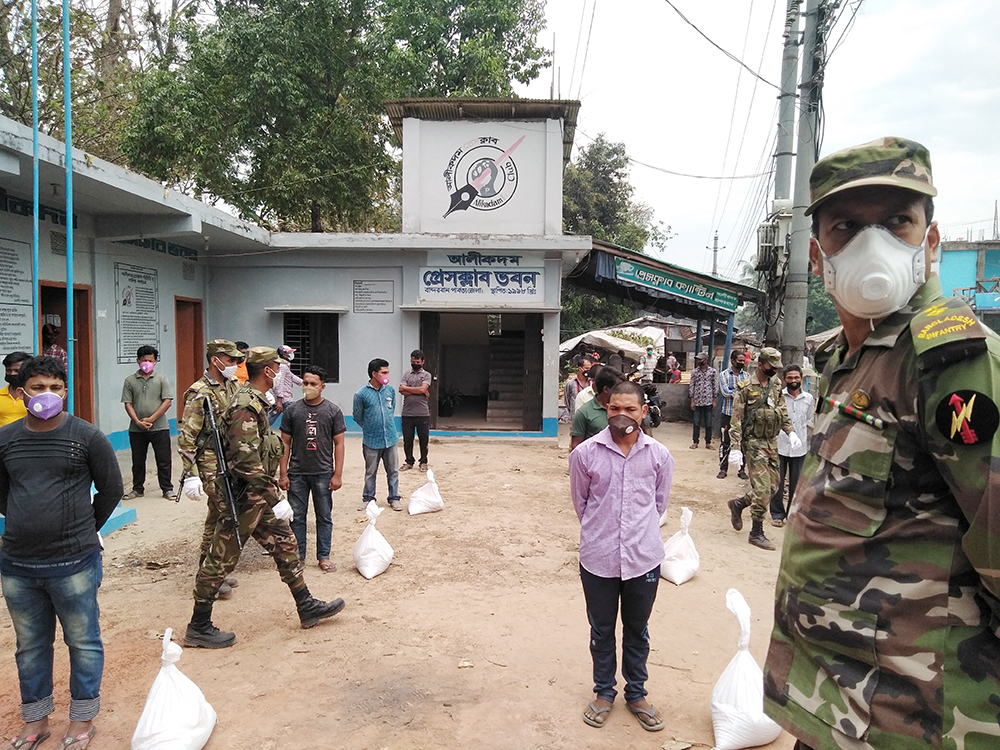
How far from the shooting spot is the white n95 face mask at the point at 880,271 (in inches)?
53.9

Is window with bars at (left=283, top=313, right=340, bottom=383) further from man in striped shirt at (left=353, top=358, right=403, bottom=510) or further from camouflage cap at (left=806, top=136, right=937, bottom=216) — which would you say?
camouflage cap at (left=806, top=136, right=937, bottom=216)

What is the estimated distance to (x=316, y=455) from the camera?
5.09 m

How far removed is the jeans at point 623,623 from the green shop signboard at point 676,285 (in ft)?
33.7

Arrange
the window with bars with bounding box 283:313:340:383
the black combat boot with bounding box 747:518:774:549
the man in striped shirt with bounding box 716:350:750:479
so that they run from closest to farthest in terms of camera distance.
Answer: the black combat boot with bounding box 747:518:774:549 → the man in striped shirt with bounding box 716:350:750:479 → the window with bars with bounding box 283:313:340:383

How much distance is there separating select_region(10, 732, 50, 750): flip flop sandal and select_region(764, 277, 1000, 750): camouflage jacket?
Answer: 3119mm

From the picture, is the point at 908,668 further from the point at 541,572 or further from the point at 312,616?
the point at 541,572

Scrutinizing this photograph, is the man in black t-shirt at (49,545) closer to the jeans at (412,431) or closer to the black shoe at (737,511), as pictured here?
the black shoe at (737,511)

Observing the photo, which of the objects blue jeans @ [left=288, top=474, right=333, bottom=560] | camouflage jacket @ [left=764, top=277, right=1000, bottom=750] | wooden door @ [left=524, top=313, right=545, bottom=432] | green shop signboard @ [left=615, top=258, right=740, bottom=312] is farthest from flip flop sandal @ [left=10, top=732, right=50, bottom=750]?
green shop signboard @ [left=615, top=258, right=740, bottom=312]

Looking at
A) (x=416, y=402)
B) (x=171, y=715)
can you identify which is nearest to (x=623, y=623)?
(x=171, y=715)

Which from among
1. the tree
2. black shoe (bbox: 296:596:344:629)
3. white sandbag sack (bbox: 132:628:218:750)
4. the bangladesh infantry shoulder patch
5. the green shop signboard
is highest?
the tree

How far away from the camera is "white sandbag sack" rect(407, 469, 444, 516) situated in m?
6.80

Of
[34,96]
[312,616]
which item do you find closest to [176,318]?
[34,96]

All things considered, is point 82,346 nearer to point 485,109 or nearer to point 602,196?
point 485,109

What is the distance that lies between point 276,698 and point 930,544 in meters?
3.14
